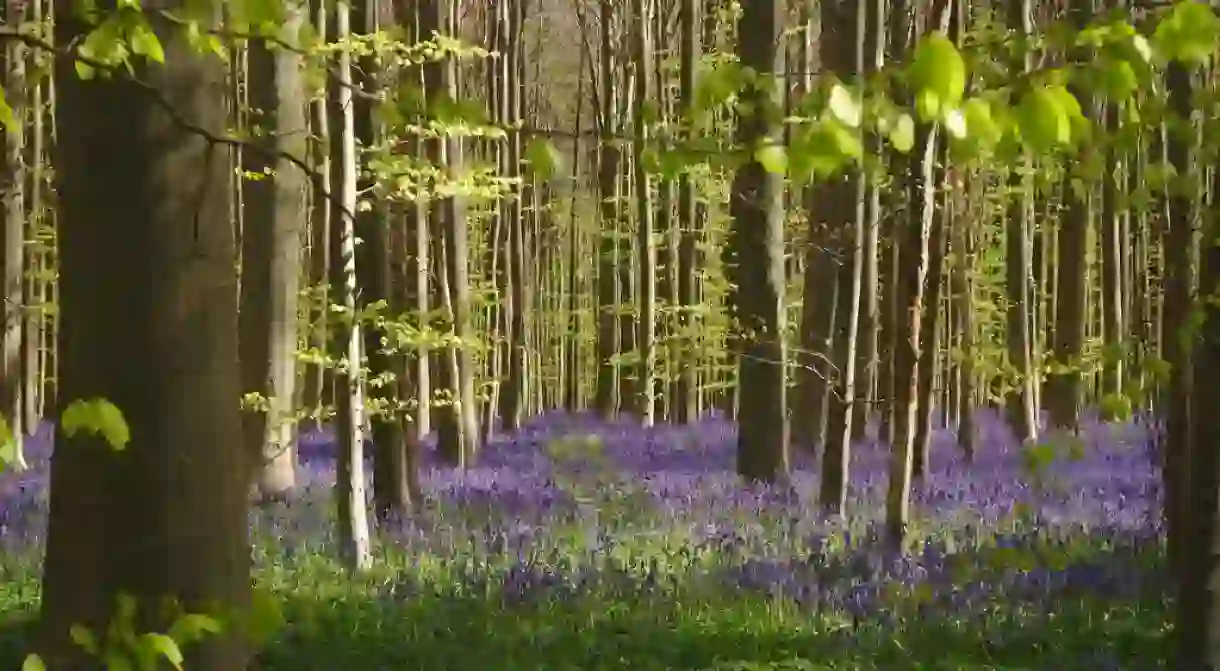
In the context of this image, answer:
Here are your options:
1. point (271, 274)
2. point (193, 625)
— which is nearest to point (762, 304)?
point (271, 274)

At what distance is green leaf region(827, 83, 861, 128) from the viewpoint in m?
1.85

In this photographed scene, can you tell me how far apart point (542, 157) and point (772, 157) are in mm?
512

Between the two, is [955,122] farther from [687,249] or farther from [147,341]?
[687,249]

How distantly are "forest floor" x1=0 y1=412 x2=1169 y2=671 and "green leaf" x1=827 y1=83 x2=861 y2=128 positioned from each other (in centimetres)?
226

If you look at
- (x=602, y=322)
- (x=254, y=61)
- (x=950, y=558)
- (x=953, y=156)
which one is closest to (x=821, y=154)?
(x=953, y=156)

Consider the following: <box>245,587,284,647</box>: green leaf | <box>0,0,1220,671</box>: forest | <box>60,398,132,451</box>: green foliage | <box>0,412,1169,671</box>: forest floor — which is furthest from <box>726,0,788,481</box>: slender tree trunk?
<box>60,398,132,451</box>: green foliage

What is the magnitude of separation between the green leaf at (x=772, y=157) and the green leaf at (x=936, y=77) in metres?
0.27

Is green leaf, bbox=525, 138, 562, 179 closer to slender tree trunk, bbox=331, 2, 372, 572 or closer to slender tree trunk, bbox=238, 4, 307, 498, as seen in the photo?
slender tree trunk, bbox=331, 2, 372, 572

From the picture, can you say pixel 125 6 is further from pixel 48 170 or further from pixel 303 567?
pixel 48 170

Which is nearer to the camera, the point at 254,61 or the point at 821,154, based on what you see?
the point at 821,154

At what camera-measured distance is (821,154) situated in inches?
74.3

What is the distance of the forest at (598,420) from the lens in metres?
2.56

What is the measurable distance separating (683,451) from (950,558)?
8.07 meters

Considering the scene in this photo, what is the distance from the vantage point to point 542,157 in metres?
2.42
